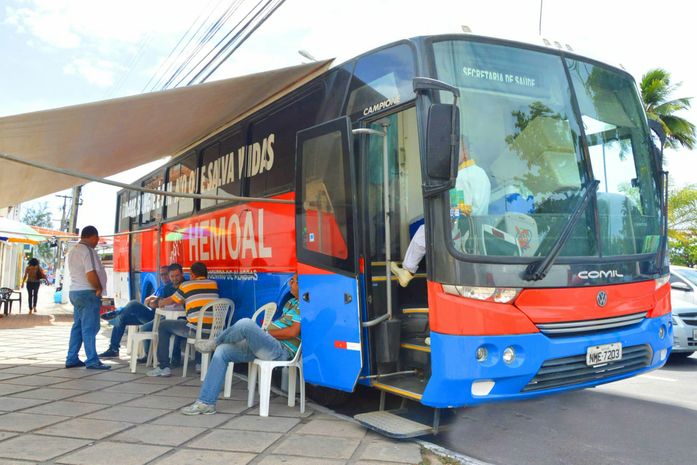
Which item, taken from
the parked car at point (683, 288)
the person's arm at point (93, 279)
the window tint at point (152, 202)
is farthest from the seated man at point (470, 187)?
the window tint at point (152, 202)

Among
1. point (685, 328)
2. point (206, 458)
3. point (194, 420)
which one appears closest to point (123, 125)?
point (194, 420)

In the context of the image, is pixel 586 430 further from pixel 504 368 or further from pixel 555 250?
pixel 555 250

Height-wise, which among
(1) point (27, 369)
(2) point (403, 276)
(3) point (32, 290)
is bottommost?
(1) point (27, 369)

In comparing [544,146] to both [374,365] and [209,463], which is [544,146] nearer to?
[374,365]

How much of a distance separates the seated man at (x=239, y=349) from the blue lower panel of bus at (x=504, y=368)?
70.0 inches

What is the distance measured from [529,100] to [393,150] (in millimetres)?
1231

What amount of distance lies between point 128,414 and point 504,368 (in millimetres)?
3549

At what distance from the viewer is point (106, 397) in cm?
622

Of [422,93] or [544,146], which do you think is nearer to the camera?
[422,93]

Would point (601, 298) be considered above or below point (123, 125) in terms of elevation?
below

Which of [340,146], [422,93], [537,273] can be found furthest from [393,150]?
[537,273]

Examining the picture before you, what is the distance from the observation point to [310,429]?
4.97m

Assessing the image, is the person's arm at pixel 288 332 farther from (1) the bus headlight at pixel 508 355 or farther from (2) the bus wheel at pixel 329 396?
(1) the bus headlight at pixel 508 355

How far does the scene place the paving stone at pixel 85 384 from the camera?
6693mm
